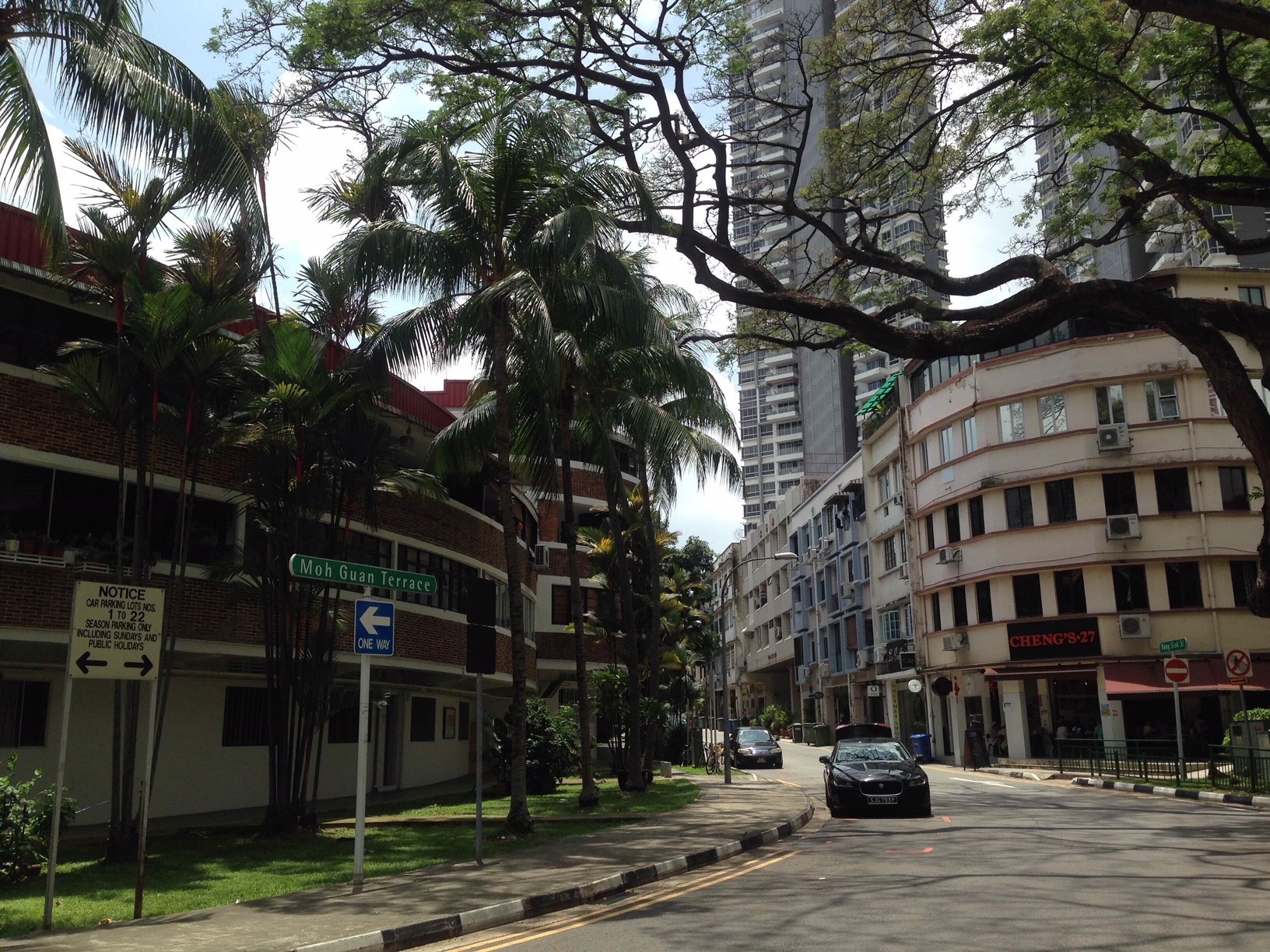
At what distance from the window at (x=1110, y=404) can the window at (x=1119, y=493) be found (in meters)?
1.88

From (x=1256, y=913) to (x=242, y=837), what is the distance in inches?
521

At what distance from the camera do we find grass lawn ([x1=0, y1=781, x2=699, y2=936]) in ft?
34.0

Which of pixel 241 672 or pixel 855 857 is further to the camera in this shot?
pixel 241 672

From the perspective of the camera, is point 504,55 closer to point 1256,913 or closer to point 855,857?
point 855,857

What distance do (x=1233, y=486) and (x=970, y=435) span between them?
900 centimetres

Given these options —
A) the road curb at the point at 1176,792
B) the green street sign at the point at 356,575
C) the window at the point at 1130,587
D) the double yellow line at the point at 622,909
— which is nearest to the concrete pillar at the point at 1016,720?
the window at the point at 1130,587

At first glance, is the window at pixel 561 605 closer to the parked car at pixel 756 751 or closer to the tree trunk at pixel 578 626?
the parked car at pixel 756 751

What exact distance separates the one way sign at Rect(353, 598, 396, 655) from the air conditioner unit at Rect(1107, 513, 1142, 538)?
31.4 metres

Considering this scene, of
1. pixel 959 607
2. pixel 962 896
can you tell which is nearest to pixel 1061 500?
pixel 959 607

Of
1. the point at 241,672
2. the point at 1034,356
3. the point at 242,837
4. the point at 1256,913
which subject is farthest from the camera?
the point at 1034,356

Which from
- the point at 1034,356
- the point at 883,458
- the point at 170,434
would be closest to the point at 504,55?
the point at 170,434

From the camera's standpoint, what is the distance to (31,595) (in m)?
15.2

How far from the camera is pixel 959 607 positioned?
1678 inches

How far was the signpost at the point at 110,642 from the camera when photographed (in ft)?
30.0
